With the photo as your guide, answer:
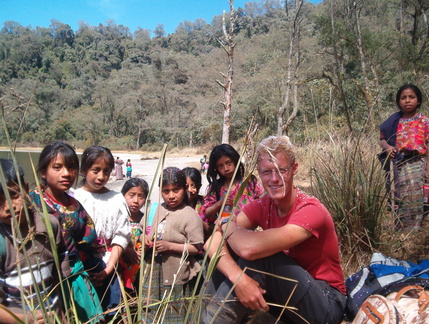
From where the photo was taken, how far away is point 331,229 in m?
1.41

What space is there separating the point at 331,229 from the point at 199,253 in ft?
2.76

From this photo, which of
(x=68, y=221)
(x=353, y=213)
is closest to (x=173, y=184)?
(x=68, y=221)

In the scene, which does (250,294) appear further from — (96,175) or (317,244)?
(96,175)

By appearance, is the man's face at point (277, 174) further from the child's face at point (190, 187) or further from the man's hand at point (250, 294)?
the child's face at point (190, 187)

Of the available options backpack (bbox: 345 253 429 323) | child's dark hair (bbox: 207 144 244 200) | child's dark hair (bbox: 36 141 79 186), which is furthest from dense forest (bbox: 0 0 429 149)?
backpack (bbox: 345 253 429 323)

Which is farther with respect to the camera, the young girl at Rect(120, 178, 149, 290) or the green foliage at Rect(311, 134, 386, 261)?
the green foliage at Rect(311, 134, 386, 261)

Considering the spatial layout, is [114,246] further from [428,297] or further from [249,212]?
[428,297]

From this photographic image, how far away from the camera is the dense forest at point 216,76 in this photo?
554 cm

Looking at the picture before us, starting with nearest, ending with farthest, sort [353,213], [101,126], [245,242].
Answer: [245,242] → [353,213] → [101,126]

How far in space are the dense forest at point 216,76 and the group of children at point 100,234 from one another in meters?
0.30

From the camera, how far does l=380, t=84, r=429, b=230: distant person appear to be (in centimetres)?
238

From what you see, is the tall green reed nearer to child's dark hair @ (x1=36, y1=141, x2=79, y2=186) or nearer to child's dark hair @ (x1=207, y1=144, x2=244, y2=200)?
child's dark hair @ (x1=207, y1=144, x2=244, y2=200)

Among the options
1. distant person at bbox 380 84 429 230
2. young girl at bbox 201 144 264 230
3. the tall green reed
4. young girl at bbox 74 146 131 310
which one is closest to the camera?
young girl at bbox 74 146 131 310

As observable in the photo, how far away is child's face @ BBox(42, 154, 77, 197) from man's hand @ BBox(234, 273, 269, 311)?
95 cm
